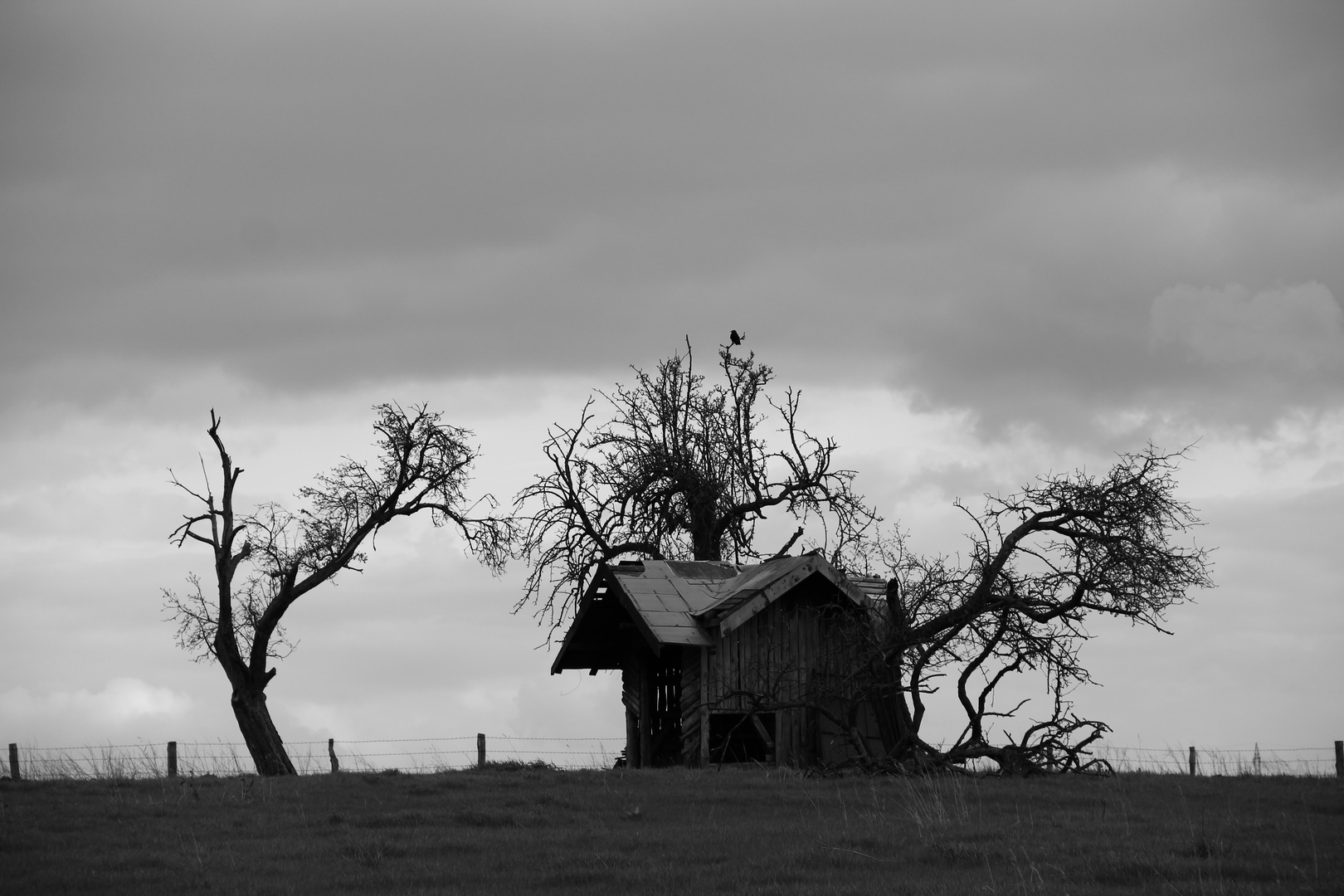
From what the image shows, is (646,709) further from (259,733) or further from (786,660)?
(259,733)

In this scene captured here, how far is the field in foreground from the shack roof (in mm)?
4724

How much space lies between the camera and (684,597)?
27.2 m

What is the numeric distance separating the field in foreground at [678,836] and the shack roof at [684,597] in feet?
15.5

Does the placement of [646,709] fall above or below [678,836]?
above

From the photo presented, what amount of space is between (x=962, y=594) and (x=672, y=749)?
8478 mm

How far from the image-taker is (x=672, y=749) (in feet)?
94.9

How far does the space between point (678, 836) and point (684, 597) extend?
12194 millimetres

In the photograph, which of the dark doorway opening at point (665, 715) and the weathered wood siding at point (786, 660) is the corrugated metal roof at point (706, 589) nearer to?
the weathered wood siding at point (786, 660)

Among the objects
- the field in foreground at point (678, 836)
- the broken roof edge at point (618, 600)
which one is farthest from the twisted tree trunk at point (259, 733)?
the field in foreground at point (678, 836)

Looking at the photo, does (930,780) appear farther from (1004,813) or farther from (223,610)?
(223,610)

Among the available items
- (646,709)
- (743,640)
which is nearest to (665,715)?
(646,709)

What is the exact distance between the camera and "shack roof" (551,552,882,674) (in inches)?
1013

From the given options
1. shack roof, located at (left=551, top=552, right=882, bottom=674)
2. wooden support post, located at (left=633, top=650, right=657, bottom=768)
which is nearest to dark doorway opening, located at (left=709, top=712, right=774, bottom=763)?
wooden support post, located at (left=633, top=650, right=657, bottom=768)

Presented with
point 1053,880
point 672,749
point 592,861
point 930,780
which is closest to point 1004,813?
point 930,780
